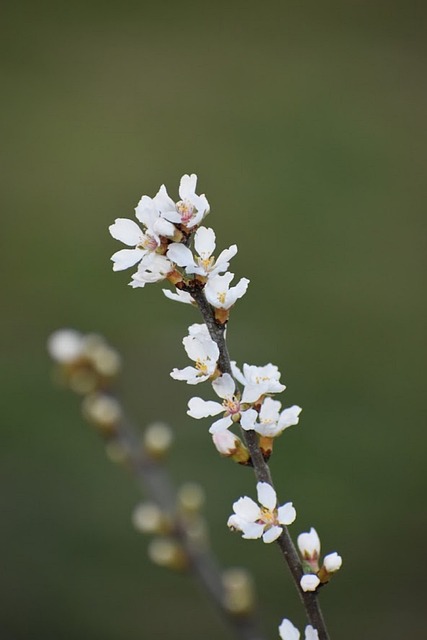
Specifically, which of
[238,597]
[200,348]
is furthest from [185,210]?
[238,597]

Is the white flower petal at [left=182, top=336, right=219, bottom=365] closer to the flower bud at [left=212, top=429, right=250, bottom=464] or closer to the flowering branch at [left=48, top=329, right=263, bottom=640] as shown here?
the flower bud at [left=212, top=429, right=250, bottom=464]

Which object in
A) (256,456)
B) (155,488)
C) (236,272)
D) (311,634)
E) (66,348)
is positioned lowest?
(311,634)

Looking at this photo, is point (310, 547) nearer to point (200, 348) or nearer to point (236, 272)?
point (200, 348)

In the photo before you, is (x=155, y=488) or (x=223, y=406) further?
(x=155, y=488)

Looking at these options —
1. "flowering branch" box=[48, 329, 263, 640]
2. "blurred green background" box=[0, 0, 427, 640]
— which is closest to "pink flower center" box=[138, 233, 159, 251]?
"flowering branch" box=[48, 329, 263, 640]

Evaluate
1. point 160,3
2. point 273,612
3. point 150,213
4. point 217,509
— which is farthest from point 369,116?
point 150,213

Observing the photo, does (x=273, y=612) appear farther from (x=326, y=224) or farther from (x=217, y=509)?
(x=326, y=224)
